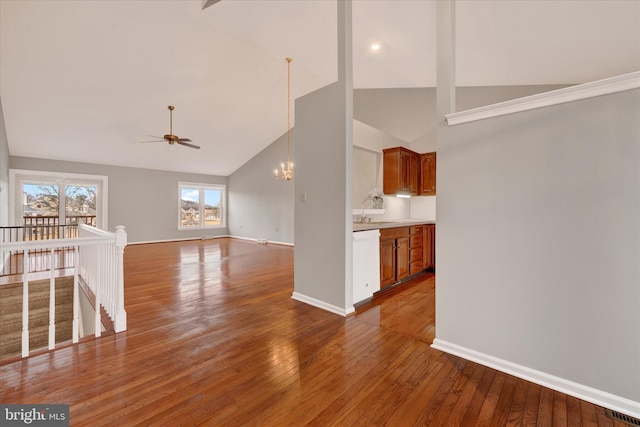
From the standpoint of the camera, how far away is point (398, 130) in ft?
18.9

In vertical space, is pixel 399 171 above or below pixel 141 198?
above

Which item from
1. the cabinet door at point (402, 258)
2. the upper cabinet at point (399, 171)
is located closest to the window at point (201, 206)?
the upper cabinet at point (399, 171)

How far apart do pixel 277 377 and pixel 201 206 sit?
30.2 ft

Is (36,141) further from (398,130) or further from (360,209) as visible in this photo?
(398,130)

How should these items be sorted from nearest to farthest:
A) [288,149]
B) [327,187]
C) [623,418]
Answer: [623,418]
[327,187]
[288,149]

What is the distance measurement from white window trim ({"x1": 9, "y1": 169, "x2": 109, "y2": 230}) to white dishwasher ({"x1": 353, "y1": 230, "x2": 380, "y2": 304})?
8088mm

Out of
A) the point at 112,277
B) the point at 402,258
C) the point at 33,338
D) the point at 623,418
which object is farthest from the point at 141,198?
the point at 623,418

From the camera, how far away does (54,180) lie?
281 inches

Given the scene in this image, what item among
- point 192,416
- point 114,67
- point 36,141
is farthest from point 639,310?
point 36,141

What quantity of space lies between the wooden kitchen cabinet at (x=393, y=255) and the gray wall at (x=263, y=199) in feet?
15.7

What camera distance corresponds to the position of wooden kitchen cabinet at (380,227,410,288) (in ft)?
11.6

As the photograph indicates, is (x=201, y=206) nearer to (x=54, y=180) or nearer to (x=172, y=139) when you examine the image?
(x=54, y=180)

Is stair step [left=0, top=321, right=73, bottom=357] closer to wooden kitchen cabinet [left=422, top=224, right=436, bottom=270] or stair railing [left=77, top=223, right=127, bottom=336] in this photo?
stair railing [left=77, top=223, right=127, bottom=336]

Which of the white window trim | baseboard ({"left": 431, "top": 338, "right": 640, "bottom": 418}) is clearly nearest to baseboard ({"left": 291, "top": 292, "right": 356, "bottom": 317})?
baseboard ({"left": 431, "top": 338, "right": 640, "bottom": 418})
